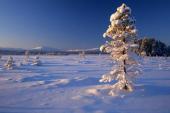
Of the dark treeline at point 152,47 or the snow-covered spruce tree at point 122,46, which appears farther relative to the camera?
the dark treeline at point 152,47

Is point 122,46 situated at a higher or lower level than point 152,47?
lower

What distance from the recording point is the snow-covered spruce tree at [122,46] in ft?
71.2

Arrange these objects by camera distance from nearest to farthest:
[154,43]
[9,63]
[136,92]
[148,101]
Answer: [148,101] < [136,92] < [9,63] < [154,43]

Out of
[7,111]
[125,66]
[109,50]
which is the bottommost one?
[7,111]

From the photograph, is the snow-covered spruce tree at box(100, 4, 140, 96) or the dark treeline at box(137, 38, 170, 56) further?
the dark treeline at box(137, 38, 170, 56)

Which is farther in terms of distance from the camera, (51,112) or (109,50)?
(109,50)

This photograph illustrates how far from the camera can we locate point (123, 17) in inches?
862

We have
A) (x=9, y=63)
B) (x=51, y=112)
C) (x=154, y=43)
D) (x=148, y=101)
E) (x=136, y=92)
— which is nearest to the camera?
(x=51, y=112)

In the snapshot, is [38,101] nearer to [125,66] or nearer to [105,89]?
[105,89]

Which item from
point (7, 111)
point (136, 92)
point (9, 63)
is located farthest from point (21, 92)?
point (9, 63)

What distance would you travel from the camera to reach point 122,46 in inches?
864

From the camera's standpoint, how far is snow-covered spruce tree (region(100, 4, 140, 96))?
21703mm

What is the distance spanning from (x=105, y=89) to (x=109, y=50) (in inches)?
146

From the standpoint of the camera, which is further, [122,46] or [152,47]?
[152,47]
